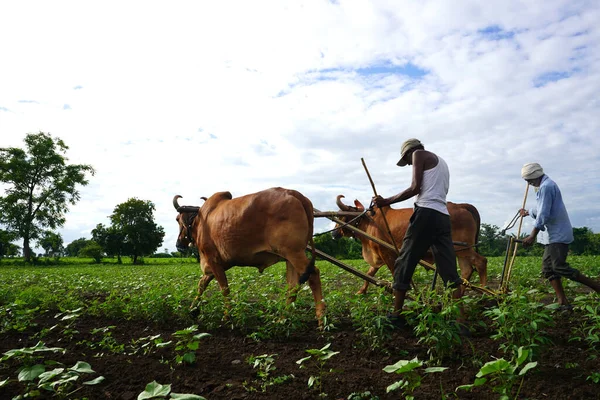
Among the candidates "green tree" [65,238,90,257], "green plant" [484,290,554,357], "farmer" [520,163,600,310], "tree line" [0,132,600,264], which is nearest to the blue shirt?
"farmer" [520,163,600,310]

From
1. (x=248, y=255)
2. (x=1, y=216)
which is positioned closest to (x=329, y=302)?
(x=248, y=255)

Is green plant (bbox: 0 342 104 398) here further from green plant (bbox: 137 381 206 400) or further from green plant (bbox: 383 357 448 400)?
green plant (bbox: 383 357 448 400)

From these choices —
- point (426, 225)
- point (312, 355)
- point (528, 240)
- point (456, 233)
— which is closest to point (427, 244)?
point (426, 225)

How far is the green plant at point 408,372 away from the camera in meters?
2.78

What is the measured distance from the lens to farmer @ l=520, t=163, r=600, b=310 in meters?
6.26

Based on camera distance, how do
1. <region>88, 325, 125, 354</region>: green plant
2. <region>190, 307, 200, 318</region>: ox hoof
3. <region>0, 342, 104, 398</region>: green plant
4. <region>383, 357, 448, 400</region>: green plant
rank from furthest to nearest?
<region>190, 307, 200, 318</region>: ox hoof
<region>88, 325, 125, 354</region>: green plant
<region>0, 342, 104, 398</region>: green plant
<region>383, 357, 448, 400</region>: green plant

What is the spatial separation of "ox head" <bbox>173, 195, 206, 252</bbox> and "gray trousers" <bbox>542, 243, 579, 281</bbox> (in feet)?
18.0

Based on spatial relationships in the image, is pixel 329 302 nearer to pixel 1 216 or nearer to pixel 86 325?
pixel 86 325

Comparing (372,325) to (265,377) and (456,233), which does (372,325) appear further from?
(456,233)

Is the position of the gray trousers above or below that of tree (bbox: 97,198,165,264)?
below

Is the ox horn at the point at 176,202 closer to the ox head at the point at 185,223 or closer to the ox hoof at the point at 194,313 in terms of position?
the ox head at the point at 185,223

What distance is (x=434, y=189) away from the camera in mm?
5102

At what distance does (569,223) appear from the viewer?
253 inches

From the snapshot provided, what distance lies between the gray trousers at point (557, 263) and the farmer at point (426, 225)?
2.05m
